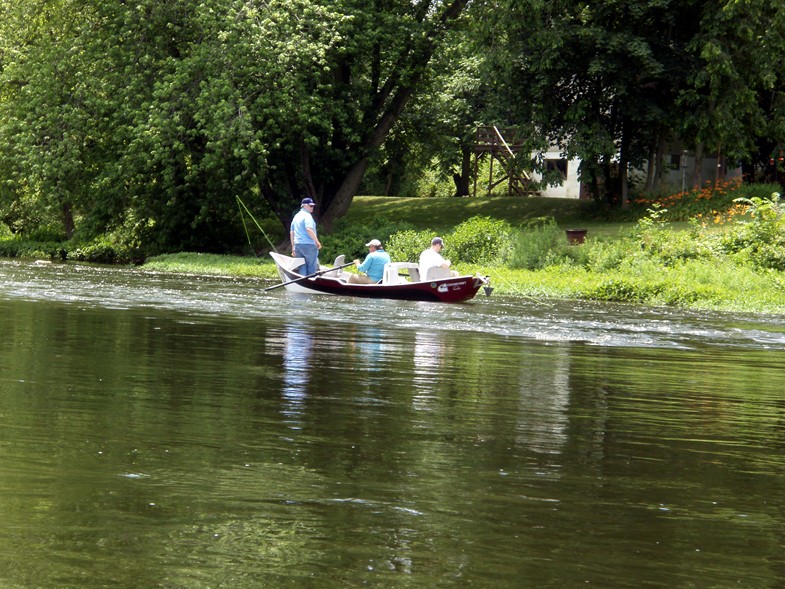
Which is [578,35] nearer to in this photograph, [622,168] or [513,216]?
[622,168]

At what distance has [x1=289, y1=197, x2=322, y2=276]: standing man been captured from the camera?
2674 centimetres

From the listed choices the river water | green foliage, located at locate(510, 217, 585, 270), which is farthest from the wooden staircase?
the river water

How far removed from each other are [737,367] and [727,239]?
1665 centimetres

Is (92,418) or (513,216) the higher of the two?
(513,216)

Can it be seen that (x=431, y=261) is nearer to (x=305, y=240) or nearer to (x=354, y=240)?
(x=305, y=240)

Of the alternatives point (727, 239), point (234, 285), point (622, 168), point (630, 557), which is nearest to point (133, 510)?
point (630, 557)

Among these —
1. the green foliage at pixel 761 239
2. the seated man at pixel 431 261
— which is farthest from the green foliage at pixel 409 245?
the seated man at pixel 431 261

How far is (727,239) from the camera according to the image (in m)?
30.0

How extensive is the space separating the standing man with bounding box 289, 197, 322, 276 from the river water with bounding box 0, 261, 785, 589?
11.6 metres

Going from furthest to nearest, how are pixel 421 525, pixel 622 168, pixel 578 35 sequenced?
pixel 622 168
pixel 578 35
pixel 421 525

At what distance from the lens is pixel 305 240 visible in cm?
2698

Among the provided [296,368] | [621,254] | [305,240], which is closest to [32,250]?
[305,240]

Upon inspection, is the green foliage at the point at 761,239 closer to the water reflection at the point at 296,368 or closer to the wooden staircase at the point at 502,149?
the water reflection at the point at 296,368

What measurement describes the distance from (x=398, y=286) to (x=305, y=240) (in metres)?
3.73
